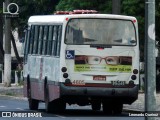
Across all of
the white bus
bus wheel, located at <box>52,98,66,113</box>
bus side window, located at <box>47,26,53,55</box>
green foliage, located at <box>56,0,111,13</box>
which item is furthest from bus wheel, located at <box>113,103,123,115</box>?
green foliage, located at <box>56,0,111,13</box>

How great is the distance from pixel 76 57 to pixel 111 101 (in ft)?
6.63

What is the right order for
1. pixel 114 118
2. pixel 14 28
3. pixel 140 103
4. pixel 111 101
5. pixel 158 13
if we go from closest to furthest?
pixel 114 118 < pixel 111 101 < pixel 140 103 < pixel 158 13 < pixel 14 28

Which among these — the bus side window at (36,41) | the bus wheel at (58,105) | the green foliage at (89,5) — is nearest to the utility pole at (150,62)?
the bus wheel at (58,105)

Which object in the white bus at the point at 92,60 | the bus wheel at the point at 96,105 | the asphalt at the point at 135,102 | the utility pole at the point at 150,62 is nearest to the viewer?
the utility pole at the point at 150,62

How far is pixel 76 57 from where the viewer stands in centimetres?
2602

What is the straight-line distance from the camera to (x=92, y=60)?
2611 centimetres

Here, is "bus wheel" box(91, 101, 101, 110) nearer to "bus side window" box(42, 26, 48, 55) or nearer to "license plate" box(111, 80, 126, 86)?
"license plate" box(111, 80, 126, 86)

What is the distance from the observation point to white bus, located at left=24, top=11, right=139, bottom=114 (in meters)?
25.8

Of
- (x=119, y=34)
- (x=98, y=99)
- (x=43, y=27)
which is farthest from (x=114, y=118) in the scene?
(x=43, y=27)

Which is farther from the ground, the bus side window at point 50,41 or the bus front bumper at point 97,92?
the bus side window at point 50,41

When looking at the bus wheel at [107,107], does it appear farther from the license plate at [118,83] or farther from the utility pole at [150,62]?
the utility pole at [150,62]

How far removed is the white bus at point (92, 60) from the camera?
25.8 m

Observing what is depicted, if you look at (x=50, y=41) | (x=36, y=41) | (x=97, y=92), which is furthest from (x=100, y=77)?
(x=36, y=41)

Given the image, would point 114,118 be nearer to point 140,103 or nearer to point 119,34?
point 119,34
